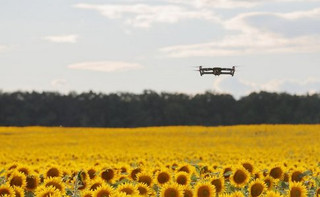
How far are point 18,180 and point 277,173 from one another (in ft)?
8.91

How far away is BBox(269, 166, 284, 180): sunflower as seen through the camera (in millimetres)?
7554

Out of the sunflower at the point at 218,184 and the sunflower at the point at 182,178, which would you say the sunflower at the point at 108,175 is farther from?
the sunflower at the point at 218,184

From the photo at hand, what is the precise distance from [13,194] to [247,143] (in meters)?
26.7

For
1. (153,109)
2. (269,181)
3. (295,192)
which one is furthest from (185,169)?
(153,109)

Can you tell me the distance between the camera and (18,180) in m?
6.84

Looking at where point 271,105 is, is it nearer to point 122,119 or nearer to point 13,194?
point 122,119

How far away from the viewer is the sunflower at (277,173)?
24.8ft

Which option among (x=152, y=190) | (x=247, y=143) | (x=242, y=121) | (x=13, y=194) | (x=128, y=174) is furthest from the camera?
(x=242, y=121)

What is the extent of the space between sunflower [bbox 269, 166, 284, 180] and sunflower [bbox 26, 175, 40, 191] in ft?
8.13

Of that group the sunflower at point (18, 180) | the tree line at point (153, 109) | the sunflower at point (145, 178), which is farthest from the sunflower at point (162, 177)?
the tree line at point (153, 109)

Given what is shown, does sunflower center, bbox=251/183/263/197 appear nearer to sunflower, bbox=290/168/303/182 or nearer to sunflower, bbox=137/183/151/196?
sunflower, bbox=137/183/151/196

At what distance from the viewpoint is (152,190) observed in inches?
265

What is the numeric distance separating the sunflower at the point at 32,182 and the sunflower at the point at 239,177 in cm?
193

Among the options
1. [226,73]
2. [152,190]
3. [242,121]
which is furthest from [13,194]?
[242,121]
